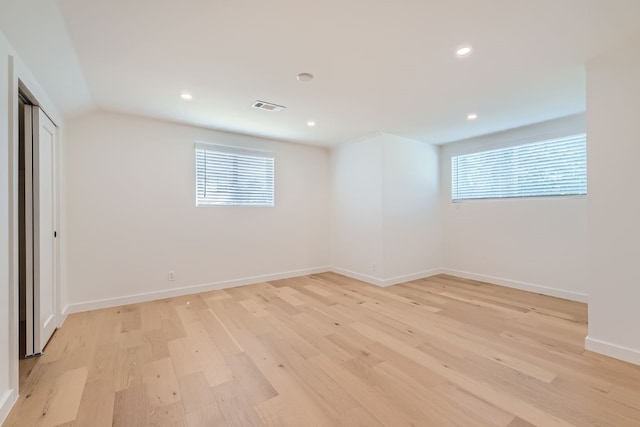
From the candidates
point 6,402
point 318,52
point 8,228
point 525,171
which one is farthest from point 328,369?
point 525,171

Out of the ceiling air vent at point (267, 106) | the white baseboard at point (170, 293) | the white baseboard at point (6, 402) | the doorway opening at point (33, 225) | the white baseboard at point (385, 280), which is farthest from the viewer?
the white baseboard at point (385, 280)

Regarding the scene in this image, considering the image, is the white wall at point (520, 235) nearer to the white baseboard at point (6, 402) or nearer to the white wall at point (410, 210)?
the white wall at point (410, 210)

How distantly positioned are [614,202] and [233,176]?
4.35 m

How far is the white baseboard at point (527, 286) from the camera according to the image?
143 inches

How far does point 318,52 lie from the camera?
2.17 m

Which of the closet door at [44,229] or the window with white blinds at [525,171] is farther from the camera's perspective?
the window with white blinds at [525,171]

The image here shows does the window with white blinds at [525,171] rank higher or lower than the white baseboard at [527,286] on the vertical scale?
higher

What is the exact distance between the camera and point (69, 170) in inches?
128

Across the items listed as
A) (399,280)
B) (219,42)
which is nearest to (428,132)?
(399,280)

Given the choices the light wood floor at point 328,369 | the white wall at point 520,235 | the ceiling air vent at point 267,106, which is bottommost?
the light wood floor at point 328,369

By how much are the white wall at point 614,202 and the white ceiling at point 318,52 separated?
25 centimetres

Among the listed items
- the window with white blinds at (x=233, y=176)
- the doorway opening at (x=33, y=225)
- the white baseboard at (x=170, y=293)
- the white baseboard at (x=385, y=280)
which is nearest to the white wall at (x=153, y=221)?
the white baseboard at (x=170, y=293)

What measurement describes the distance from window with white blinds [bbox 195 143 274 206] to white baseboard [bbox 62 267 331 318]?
123 cm

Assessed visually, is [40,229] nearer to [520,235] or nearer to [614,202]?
[614,202]
